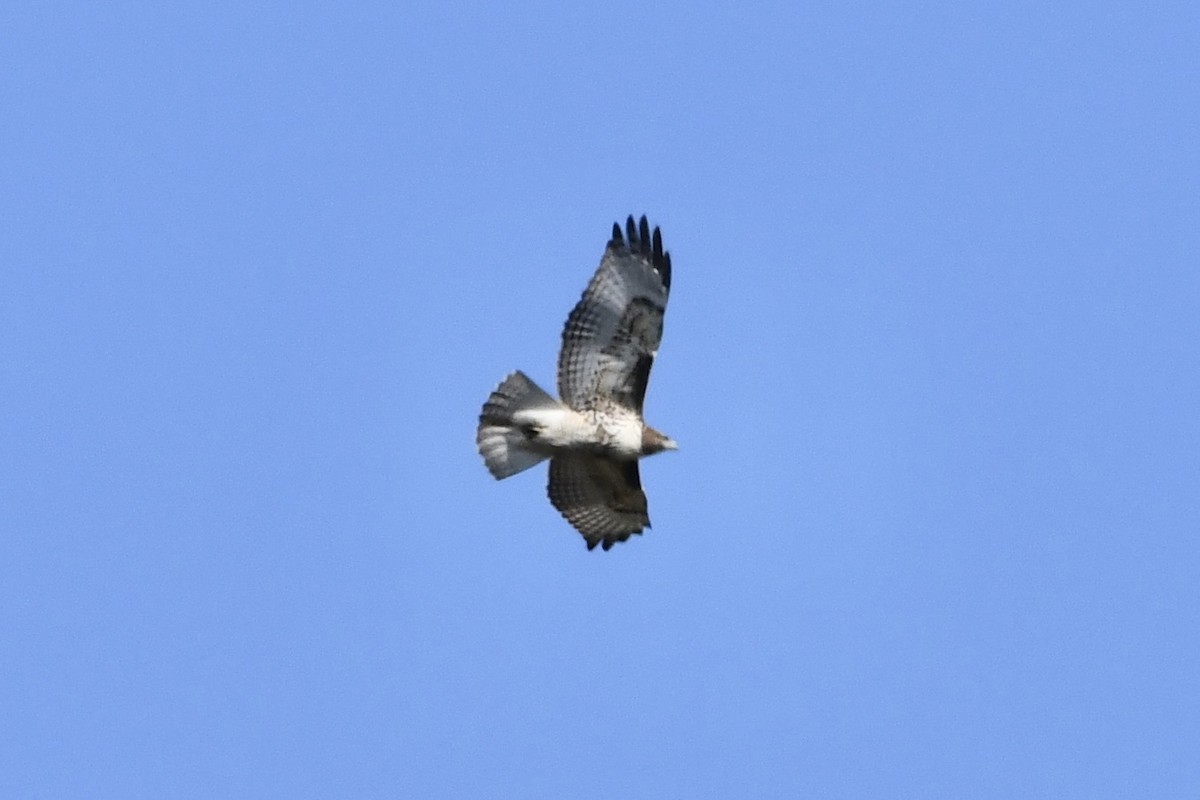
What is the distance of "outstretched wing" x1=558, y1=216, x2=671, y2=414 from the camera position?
17969 mm

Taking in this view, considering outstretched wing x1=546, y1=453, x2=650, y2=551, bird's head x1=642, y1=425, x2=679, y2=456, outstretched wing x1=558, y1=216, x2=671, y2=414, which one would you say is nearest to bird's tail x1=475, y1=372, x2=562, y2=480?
outstretched wing x1=558, y1=216, x2=671, y2=414

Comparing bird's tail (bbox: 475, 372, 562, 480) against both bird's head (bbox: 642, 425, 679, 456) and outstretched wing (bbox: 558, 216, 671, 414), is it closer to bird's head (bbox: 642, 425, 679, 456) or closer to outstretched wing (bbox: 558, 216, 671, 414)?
outstretched wing (bbox: 558, 216, 671, 414)

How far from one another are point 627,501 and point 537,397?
1.16 meters

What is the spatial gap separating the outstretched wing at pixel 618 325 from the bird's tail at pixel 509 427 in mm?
208

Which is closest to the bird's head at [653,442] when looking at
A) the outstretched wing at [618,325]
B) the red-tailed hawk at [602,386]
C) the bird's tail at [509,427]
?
the red-tailed hawk at [602,386]

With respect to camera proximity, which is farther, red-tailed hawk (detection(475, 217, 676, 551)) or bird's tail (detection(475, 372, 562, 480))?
bird's tail (detection(475, 372, 562, 480))

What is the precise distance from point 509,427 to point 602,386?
68 cm

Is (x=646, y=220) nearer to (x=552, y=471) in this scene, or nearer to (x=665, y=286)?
(x=665, y=286)

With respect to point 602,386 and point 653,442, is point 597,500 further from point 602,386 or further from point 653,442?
point 602,386

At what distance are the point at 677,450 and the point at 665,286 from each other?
3.75 feet

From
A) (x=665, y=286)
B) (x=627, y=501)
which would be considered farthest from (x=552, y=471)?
(x=665, y=286)

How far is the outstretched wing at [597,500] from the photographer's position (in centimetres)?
1873

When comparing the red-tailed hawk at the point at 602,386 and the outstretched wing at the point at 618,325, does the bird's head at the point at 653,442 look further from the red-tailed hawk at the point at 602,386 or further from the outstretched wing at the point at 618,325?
the outstretched wing at the point at 618,325

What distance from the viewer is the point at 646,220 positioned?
59.1ft
